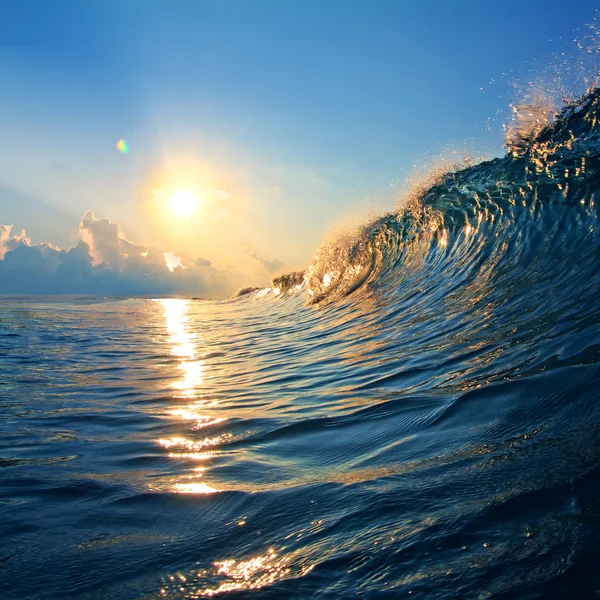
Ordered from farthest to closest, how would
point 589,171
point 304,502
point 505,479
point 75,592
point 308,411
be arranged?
1. point 589,171
2. point 308,411
3. point 304,502
4. point 505,479
5. point 75,592

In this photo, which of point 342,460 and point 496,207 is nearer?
point 342,460

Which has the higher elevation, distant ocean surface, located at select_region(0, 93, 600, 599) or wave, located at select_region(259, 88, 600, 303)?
wave, located at select_region(259, 88, 600, 303)

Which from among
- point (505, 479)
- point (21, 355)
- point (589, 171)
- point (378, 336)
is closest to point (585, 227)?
point (589, 171)

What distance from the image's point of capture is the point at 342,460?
8.18ft

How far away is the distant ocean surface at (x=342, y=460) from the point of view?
1495mm

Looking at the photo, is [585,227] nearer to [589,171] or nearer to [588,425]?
[589,171]

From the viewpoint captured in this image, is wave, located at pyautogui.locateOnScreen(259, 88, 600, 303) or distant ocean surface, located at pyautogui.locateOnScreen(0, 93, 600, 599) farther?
wave, located at pyautogui.locateOnScreen(259, 88, 600, 303)

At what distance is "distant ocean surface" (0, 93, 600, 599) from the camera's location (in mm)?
1495

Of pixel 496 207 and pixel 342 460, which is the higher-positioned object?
pixel 496 207

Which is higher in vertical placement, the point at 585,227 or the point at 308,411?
the point at 585,227

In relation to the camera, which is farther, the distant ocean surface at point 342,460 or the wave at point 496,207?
the wave at point 496,207

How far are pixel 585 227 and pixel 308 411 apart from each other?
4.83 m

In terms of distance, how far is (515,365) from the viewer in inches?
129

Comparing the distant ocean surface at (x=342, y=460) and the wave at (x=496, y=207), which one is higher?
the wave at (x=496, y=207)
